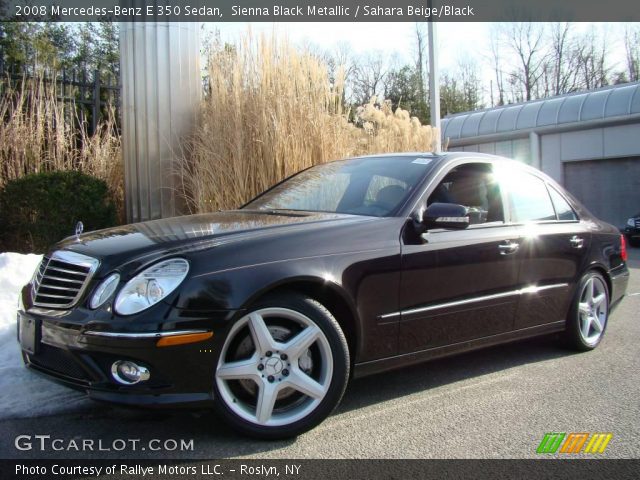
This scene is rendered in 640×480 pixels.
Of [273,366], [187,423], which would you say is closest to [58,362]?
[187,423]

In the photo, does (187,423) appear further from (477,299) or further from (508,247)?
(508,247)

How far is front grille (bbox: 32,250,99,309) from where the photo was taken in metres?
2.98

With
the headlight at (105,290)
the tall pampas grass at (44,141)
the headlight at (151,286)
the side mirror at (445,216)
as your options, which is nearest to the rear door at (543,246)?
the side mirror at (445,216)

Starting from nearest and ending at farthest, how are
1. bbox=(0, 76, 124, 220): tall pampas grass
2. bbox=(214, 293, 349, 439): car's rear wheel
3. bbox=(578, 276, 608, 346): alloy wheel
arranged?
bbox=(214, 293, 349, 439): car's rear wheel, bbox=(578, 276, 608, 346): alloy wheel, bbox=(0, 76, 124, 220): tall pampas grass

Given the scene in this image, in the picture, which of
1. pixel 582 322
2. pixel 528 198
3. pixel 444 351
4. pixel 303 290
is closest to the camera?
pixel 303 290

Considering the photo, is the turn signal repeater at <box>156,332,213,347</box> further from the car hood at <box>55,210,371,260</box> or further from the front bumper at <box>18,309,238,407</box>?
the car hood at <box>55,210,371,260</box>

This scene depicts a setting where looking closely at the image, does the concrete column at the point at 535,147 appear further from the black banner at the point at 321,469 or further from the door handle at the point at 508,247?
the black banner at the point at 321,469

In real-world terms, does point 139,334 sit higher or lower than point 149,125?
lower

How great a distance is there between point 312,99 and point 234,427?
190 inches

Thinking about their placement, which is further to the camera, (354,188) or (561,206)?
(561,206)

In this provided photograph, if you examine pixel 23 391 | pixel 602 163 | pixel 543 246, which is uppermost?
pixel 602 163

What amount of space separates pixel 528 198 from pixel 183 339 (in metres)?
2.93

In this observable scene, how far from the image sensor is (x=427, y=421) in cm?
335

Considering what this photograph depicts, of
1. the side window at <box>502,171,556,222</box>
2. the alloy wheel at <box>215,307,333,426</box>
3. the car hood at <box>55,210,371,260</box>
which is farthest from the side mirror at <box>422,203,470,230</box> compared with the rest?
the alloy wheel at <box>215,307,333,426</box>
